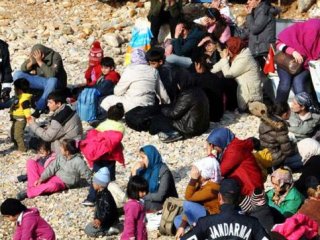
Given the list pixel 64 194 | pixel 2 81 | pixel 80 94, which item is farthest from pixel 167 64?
pixel 64 194

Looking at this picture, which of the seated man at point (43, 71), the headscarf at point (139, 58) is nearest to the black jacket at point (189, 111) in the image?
the headscarf at point (139, 58)

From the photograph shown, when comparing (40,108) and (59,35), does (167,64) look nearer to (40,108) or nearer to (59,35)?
(40,108)

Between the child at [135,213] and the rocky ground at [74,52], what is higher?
the child at [135,213]

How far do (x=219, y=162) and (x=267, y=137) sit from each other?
134 centimetres

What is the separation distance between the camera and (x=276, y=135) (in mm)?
12969

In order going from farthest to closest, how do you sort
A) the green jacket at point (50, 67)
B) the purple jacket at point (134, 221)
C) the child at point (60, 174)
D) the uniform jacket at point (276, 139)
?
1. the green jacket at point (50, 67)
2. the uniform jacket at point (276, 139)
3. the child at point (60, 174)
4. the purple jacket at point (134, 221)

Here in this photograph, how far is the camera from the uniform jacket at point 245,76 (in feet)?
50.8

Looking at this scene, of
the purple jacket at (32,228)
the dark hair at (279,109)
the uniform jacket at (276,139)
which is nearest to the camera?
the purple jacket at (32,228)

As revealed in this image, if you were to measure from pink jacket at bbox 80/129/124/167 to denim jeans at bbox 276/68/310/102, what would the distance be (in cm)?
345

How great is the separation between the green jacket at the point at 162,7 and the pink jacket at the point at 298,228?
310 inches

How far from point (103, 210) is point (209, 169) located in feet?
4.38

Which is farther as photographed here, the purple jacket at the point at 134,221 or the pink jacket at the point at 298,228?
the purple jacket at the point at 134,221

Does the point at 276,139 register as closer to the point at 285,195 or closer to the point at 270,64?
the point at 285,195

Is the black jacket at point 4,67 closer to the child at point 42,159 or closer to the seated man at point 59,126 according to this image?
the seated man at point 59,126
